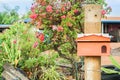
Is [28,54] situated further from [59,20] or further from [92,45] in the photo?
[92,45]

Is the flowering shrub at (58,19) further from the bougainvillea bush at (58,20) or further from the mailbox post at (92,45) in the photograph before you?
the mailbox post at (92,45)

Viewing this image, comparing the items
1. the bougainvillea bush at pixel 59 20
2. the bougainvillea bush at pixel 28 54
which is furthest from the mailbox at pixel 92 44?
the bougainvillea bush at pixel 28 54

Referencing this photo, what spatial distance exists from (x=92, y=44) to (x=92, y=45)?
12 mm

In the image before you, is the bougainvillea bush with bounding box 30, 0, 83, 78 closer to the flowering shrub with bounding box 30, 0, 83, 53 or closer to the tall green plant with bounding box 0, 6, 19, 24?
the flowering shrub with bounding box 30, 0, 83, 53

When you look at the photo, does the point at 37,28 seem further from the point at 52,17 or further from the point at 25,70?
the point at 25,70

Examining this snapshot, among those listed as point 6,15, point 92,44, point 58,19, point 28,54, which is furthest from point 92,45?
point 6,15

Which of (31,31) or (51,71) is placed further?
(31,31)

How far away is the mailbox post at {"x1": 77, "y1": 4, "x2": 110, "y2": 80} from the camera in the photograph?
13.7 ft

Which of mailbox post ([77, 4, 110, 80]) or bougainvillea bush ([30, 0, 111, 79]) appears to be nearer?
mailbox post ([77, 4, 110, 80])

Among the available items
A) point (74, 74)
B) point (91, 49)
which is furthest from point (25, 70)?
point (91, 49)

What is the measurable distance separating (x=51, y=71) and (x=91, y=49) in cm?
194

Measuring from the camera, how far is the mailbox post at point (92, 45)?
4180 millimetres

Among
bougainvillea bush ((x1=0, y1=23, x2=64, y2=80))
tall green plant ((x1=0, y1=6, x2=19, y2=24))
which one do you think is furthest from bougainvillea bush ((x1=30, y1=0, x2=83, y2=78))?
tall green plant ((x1=0, y1=6, x2=19, y2=24))

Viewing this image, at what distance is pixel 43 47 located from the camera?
21.0 ft
